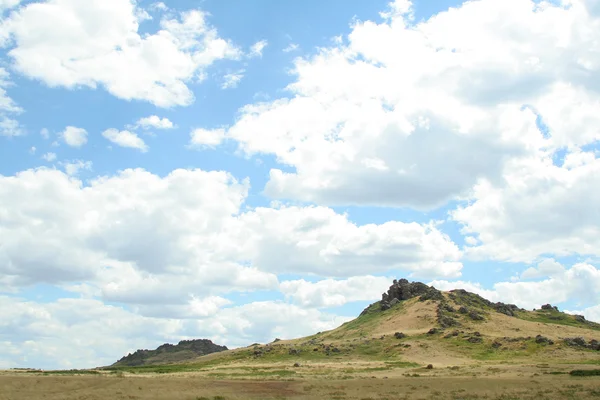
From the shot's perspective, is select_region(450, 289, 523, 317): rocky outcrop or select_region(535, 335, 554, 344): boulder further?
select_region(450, 289, 523, 317): rocky outcrop

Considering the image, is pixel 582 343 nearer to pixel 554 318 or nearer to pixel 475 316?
pixel 475 316

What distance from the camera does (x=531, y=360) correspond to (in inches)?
4087

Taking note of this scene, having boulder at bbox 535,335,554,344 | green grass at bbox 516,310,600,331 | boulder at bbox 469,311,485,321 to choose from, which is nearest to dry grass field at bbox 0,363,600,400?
boulder at bbox 535,335,554,344

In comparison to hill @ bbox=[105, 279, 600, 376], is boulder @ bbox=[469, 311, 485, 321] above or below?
above

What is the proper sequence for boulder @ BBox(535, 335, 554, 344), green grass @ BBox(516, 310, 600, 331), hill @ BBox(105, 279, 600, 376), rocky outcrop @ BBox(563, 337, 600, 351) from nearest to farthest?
hill @ BBox(105, 279, 600, 376), rocky outcrop @ BBox(563, 337, 600, 351), boulder @ BBox(535, 335, 554, 344), green grass @ BBox(516, 310, 600, 331)

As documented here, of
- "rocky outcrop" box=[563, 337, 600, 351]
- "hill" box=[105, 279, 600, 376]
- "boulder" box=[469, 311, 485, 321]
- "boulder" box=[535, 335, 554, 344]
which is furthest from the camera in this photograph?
"boulder" box=[469, 311, 485, 321]

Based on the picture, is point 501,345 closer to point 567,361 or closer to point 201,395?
point 567,361

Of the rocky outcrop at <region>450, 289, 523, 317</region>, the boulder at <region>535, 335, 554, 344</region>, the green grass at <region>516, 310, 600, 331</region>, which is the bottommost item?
the boulder at <region>535, 335, 554, 344</region>

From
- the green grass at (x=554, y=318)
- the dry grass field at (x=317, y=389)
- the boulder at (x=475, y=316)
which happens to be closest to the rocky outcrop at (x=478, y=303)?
the green grass at (x=554, y=318)

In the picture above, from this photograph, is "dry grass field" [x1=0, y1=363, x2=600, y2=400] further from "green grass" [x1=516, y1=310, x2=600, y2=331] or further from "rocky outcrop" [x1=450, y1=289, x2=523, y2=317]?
"green grass" [x1=516, y1=310, x2=600, y2=331]

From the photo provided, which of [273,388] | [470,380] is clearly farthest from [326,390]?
[470,380]

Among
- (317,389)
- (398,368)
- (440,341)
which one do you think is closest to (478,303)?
(440,341)

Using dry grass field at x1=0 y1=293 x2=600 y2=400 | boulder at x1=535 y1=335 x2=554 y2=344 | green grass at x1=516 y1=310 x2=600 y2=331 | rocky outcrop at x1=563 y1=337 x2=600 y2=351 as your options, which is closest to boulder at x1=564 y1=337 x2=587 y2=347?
rocky outcrop at x1=563 y1=337 x2=600 y2=351

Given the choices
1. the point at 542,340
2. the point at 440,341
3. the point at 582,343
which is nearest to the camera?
the point at 582,343
